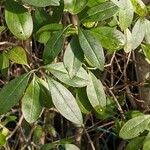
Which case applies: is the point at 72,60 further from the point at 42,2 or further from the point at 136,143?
the point at 136,143

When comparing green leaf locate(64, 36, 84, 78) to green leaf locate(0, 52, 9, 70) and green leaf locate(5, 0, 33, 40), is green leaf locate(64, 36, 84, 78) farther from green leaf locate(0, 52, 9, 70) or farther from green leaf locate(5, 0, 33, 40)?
green leaf locate(0, 52, 9, 70)

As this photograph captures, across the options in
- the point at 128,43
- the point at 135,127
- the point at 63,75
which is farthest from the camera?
the point at 135,127

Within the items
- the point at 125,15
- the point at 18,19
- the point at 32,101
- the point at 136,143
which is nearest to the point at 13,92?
the point at 32,101

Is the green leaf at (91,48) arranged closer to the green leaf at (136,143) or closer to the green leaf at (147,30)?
the green leaf at (147,30)

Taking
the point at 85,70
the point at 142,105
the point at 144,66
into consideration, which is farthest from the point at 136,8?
the point at 142,105

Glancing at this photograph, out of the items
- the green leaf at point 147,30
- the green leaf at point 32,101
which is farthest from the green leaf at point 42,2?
the green leaf at point 147,30

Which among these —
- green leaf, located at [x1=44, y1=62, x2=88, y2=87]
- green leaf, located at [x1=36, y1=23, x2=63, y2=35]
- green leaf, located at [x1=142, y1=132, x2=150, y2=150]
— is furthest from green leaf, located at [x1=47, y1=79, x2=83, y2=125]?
green leaf, located at [x1=142, y1=132, x2=150, y2=150]
